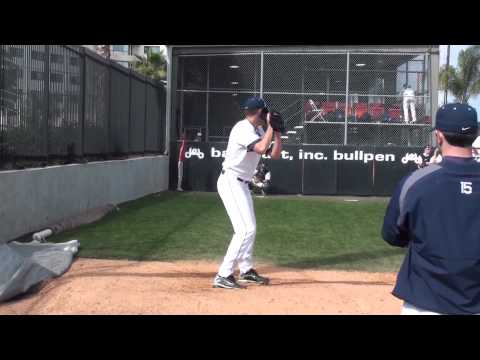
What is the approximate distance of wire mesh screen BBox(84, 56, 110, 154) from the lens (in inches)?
553

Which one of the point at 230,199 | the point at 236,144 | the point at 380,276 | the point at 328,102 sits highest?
the point at 328,102

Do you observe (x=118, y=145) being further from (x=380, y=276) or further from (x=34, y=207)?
(x=380, y=276)

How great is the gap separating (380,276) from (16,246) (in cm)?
496

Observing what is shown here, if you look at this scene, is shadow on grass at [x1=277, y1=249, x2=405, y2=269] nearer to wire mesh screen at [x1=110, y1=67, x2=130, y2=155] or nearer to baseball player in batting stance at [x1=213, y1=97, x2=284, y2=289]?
baseball player in batting stance at [x1=213, y1=97, x2=284, y2=289]

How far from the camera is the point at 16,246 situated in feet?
28.7

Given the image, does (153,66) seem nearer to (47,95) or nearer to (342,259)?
(47,95)

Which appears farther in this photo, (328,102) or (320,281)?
(328,102)

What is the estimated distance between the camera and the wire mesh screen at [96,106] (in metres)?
14.1

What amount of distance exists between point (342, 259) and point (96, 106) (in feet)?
26.3

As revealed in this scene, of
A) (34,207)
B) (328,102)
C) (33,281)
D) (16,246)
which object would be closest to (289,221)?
(34,207)

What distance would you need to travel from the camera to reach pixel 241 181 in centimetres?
717

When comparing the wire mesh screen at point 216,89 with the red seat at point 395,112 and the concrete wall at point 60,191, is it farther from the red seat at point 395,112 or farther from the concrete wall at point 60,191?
the red seat at point 395,112

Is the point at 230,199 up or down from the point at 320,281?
up

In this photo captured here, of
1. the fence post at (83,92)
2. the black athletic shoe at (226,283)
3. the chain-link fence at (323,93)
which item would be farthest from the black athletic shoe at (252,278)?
the chain-link fence at (323,93)
